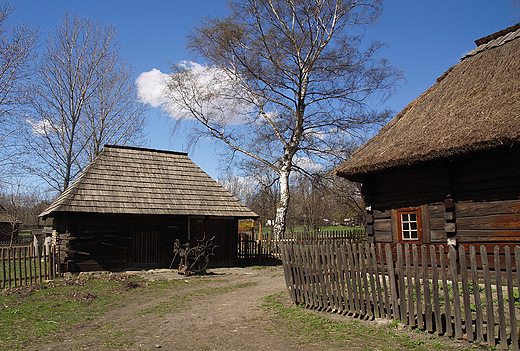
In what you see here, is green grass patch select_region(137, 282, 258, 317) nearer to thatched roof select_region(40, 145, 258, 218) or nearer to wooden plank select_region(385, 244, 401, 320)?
wooden plank select_region(385, 244, 401, 320)

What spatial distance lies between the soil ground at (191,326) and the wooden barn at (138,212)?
179 inches

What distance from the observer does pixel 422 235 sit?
915 centimetres

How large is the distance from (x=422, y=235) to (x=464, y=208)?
46.5 inches

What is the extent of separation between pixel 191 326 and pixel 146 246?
Result: 852cm

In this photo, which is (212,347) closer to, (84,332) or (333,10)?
(84,332)

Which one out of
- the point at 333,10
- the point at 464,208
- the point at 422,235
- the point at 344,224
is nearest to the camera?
the point at 464,208

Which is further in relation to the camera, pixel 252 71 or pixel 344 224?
pixel 344 224

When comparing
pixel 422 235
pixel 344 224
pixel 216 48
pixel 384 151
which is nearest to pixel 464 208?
pixel 422 235

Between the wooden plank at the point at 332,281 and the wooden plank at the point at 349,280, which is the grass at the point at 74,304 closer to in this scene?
the wooden plank at the point at 332,281

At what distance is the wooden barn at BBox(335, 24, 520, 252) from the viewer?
769 cm

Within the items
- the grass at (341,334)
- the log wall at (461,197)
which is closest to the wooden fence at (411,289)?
the grass at (341,334)

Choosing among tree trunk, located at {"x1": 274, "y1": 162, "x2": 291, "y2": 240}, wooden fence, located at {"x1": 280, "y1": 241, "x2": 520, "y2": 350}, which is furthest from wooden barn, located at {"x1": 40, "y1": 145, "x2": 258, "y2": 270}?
wooden fence, located at {"x1": 280, "y1": 241, "x2": 520, "y2": 350}

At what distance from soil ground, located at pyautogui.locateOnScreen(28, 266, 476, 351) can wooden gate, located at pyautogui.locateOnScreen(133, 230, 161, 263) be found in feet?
14.8

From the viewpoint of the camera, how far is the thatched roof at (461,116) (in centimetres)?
756
